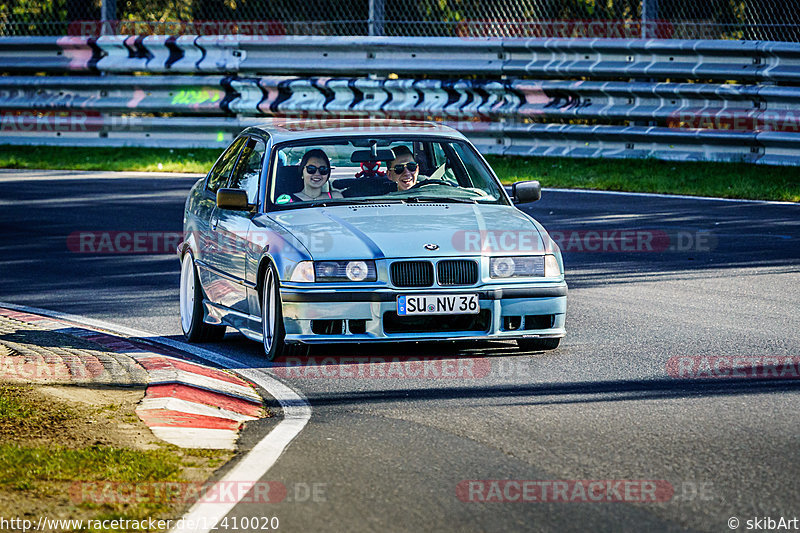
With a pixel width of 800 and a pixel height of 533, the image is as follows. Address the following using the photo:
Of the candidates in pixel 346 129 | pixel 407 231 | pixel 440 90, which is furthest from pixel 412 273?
pixel 440 90

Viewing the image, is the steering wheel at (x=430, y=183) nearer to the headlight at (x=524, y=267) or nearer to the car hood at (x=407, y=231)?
the car hood at (x=407, y=231)

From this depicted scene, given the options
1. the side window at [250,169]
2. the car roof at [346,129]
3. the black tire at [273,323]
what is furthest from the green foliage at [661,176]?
the black tire at [273,323]

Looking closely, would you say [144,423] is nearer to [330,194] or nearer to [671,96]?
[330,194]

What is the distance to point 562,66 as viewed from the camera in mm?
18656

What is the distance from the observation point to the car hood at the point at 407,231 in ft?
27.2

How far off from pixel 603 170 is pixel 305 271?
10.6 m

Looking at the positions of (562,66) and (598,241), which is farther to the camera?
(562,66)

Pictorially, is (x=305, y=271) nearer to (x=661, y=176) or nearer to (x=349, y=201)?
(x=349, y=201)

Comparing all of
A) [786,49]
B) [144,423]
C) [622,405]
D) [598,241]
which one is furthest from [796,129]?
[144,423]

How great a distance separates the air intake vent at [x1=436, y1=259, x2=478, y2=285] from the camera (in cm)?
827

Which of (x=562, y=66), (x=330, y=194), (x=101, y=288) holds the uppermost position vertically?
(x=562, y=66)

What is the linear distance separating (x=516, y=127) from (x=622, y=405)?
39.9 ft

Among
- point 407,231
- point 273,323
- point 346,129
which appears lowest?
point 273,323

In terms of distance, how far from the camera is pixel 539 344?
345 inches
